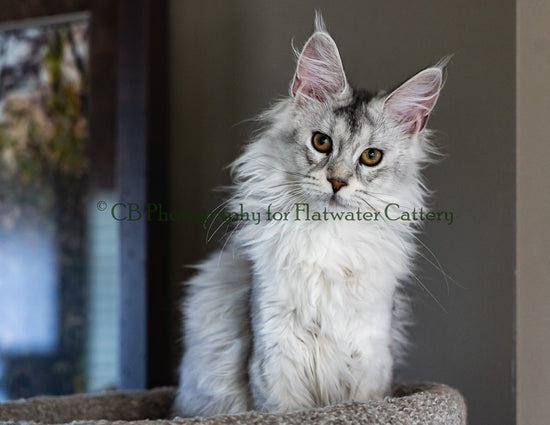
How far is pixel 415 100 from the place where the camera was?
1343 mm

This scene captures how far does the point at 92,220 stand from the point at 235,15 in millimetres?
890

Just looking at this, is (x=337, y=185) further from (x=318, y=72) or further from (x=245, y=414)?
(x=245, y=414)

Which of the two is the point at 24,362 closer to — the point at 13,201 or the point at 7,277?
the point at 7,277

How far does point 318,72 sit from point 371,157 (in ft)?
0.74

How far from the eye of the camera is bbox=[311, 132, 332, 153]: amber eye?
1.30 meters

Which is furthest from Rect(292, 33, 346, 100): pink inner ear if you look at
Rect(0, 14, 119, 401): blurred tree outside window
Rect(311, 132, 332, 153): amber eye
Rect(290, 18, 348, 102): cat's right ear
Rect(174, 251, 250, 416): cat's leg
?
Rect(0, 14, 119, 401): blurred tree outside window

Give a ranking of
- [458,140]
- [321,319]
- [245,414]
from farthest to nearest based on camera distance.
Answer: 1. [458,140]
2. [321,319]
3. [245,414]

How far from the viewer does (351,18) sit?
1.81 m

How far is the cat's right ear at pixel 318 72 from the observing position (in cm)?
132

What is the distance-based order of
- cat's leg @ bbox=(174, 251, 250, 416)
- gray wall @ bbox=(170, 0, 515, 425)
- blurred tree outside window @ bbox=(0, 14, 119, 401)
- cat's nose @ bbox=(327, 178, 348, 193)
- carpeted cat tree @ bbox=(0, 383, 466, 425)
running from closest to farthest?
carpeted cat tree @ bbox=(0, 383, 466, 425) → cat's nose @ bbox=(327, 178, 348, 193) → cat's leg @ bbox=(174, 251, 250, 416) → gray wall @ bbox=(170, 0, 515, 425) → blurred tree outside window @ bbox=(0, 14, 119, 401)

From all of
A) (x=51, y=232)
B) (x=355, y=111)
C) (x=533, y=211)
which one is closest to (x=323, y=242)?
(x=355, y=111)

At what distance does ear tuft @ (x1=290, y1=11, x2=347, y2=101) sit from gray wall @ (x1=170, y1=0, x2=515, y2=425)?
1.48 feet

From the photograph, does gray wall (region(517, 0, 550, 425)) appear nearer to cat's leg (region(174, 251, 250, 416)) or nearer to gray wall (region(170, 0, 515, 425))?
gray wall (region(170, 0, 515, 425))

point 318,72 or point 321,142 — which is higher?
point 318,72
